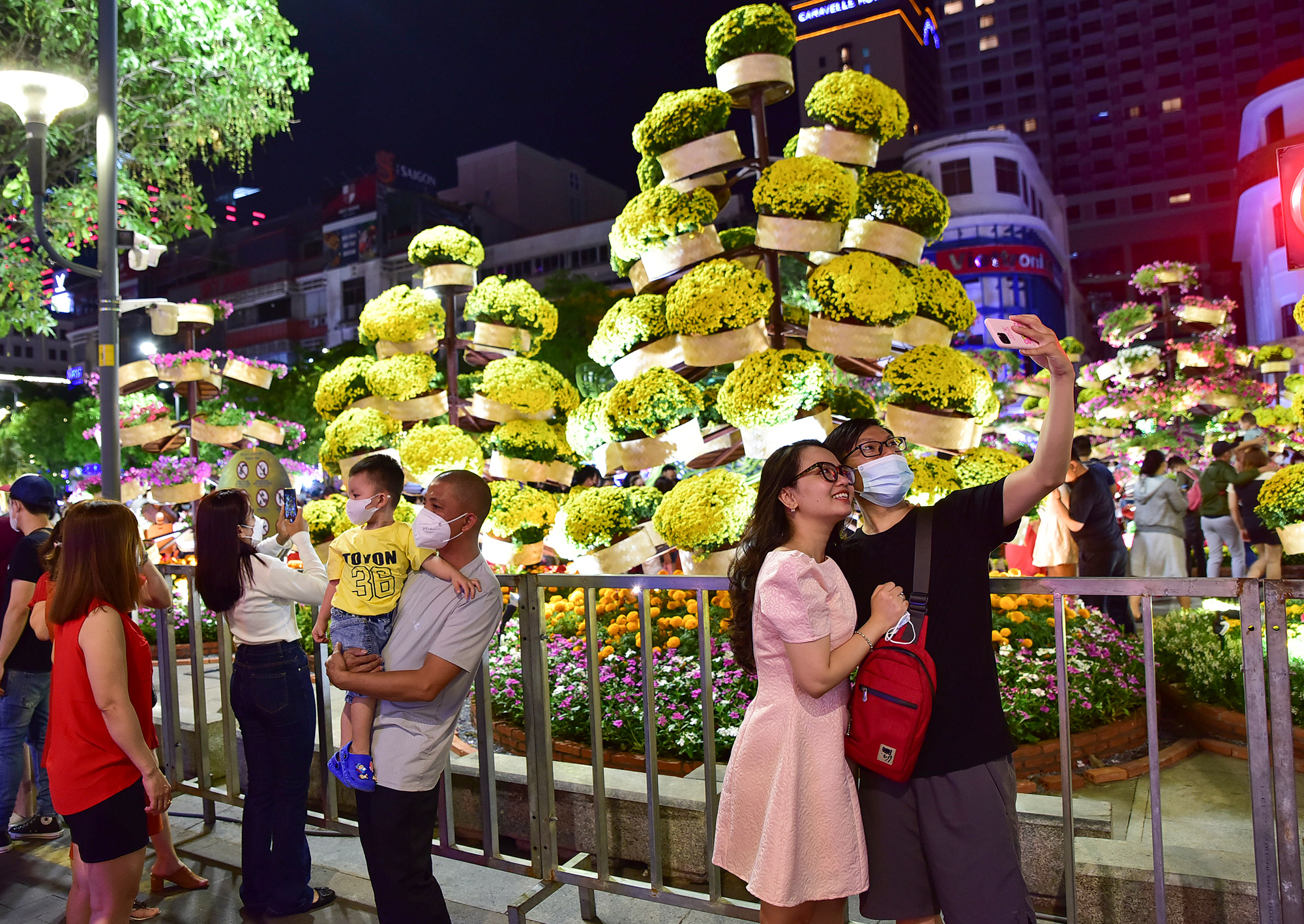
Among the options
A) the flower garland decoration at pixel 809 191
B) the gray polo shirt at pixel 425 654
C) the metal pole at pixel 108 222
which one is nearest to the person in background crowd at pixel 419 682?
the gray polo shirt at pixel 425 654

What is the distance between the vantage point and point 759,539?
95.9 inches

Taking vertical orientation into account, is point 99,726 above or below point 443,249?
below

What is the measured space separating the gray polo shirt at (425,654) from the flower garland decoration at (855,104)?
371 centimetres

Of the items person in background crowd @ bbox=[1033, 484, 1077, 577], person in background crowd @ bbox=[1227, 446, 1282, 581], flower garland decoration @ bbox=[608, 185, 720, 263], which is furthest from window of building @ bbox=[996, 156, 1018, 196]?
flower garland decoration @ bbox=[608, 185, 720, 263]

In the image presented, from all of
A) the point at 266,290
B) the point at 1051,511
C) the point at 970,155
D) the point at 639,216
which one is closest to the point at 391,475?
the point at 639,216

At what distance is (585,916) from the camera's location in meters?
3.54

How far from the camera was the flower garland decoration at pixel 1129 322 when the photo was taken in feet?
52.9

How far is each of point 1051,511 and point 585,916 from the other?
17.1 ft

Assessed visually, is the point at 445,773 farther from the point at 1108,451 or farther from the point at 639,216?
the point at 1108,451

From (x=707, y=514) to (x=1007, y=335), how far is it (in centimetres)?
264

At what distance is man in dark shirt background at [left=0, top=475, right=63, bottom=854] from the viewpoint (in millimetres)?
4398

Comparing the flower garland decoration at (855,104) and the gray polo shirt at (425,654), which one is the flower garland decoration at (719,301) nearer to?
the flower garland decoration at (855,104)

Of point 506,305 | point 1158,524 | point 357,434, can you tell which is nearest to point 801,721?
point 357,434

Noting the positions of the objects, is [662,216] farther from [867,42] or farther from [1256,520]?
[867,42]
